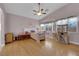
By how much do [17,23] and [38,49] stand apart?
33.9 inches

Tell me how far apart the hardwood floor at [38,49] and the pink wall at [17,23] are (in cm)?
34

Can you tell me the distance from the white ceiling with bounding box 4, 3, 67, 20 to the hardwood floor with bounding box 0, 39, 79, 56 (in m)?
0.70

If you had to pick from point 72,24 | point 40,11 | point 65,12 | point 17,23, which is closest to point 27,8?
point 40,11

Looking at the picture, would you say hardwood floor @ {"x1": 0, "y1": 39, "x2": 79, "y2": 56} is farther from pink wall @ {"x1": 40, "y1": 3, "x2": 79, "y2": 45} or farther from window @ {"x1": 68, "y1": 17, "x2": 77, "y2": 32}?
window @ {"x1": 68, "y1": 17, "x2": 77, "y2": 32}

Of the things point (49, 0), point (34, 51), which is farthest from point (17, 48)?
point (49, 0)

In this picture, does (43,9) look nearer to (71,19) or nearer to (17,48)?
(71,19)

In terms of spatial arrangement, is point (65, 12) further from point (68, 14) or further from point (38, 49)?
point (38, 49)

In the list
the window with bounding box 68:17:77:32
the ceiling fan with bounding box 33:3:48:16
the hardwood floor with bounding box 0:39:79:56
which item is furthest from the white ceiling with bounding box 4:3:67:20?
the hardwood floor with bounding box 0:39:79:56

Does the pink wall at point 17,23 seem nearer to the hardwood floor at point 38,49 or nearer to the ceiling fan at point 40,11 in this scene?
the ceiling fan at point 40,11

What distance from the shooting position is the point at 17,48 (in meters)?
3.08

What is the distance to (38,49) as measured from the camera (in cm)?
313

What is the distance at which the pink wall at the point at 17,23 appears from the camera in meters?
3.10

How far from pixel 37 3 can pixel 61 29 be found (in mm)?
902

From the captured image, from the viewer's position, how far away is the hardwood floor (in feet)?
9.86
